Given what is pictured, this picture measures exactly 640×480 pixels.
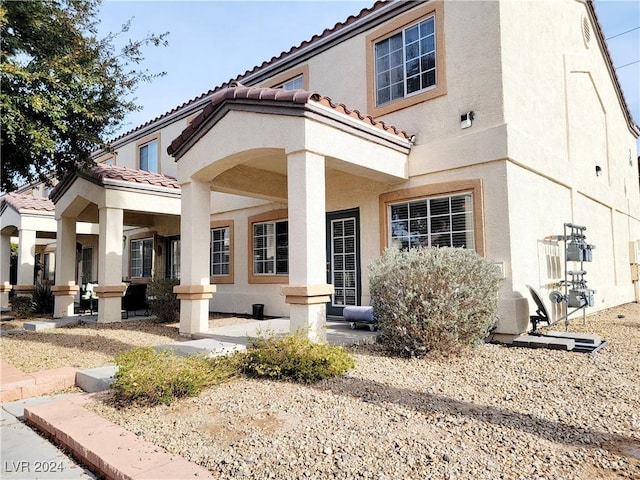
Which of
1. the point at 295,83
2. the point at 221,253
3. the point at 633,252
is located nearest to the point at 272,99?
the point at 295,83

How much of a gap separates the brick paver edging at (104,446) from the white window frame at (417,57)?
8.17 meters

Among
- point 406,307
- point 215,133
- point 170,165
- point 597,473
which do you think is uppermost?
point 170,165

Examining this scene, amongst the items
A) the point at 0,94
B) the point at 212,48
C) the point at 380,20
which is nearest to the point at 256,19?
the point at 212,48

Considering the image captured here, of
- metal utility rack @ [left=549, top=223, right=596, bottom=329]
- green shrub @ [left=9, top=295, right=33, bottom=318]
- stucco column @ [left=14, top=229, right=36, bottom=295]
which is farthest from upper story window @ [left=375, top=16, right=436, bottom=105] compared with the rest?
stucco column @ [left=14, top=229, right=36, bottom=295]

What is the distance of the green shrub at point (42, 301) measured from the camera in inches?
548

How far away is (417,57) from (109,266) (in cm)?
890

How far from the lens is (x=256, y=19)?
34.3 ft

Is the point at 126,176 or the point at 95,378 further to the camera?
the point at 126,176

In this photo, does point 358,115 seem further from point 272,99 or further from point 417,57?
point 417,57

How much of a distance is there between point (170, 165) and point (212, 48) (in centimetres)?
551

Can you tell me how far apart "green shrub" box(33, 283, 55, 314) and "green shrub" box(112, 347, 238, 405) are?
37.0 ft

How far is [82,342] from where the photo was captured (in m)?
8.34

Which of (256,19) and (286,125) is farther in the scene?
(256,19)

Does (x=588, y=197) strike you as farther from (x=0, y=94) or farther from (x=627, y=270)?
(x=0, y=94)
